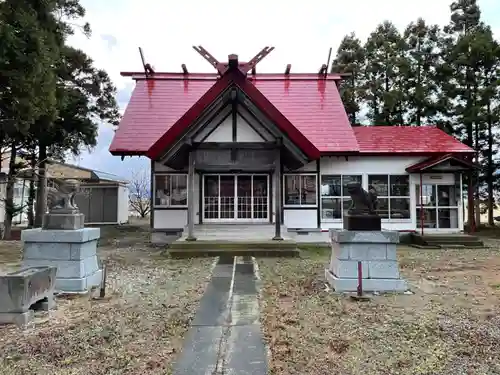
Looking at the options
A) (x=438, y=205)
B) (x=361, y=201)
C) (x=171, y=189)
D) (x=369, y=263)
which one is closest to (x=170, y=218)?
(x=171, y=189)

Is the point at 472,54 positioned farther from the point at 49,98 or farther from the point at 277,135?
the point at 49,98

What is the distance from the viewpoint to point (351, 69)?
20.8 metres

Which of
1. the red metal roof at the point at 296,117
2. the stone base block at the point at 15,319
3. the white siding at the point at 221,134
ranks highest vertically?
the red metal roof at the point at 296,117

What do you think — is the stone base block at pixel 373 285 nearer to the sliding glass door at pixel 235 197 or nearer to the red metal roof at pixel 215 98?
the red metal roof at pixel 215 98

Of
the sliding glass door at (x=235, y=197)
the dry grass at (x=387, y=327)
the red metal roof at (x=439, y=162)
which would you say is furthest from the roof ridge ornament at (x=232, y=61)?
the red metal roof at (x=439, y=162)

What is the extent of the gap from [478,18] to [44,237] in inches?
825

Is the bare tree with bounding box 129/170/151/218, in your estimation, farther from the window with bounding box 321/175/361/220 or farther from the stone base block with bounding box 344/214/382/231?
the stone base block with bounding box 344/214/382/231

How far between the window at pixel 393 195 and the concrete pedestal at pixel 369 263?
777 cm

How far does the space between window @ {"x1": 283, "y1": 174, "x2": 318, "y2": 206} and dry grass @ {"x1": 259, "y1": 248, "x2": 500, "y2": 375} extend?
5.72 m

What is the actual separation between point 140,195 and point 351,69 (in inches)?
746

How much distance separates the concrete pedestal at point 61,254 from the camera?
5.83 meters

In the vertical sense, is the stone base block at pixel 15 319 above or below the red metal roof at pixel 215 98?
below

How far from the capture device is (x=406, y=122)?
20000 mm

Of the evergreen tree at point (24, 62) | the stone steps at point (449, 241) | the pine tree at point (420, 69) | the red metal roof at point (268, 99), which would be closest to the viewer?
the evergreen tree at point (24, 62)
